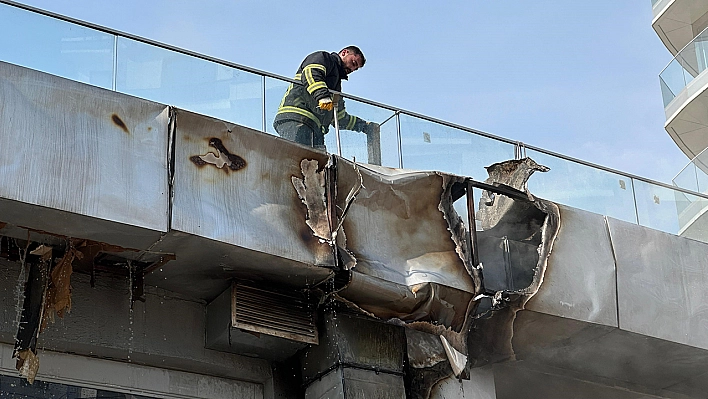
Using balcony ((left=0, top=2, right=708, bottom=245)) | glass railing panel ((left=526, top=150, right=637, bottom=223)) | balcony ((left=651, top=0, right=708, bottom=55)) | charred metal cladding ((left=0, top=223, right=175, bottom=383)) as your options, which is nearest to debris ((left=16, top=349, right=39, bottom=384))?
charred metal cladding ((left=0, top=223, right=175, bottom=383))

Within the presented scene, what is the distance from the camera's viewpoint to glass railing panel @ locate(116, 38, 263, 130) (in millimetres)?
9992

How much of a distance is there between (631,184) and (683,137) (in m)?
16.1

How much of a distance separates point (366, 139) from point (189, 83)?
6.76ft

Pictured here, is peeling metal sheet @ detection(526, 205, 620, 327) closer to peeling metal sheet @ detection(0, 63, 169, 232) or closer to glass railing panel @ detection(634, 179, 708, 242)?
glass railing panel @ detection(634, 179, 708, 242)

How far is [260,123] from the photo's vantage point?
10688 millimetres

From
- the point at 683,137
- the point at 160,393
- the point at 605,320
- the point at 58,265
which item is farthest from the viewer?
the point at 683,137

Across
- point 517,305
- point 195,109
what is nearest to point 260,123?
point 195,109

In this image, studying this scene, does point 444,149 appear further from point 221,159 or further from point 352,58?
point 221,159

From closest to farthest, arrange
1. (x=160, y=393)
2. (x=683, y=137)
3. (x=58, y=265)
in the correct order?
(x=58, y=265)
(x=160, y=393)
(x=683, y=137)

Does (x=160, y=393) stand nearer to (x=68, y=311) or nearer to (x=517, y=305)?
(x=68, y=311)

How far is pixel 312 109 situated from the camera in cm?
1120

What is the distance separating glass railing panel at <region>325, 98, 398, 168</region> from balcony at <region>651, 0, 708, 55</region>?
720 inches

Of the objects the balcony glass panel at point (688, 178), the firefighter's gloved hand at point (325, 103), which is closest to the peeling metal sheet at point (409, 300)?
the firefighter's gloved hand at point (325, 103)

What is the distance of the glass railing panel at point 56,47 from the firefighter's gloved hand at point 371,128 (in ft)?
9.42
